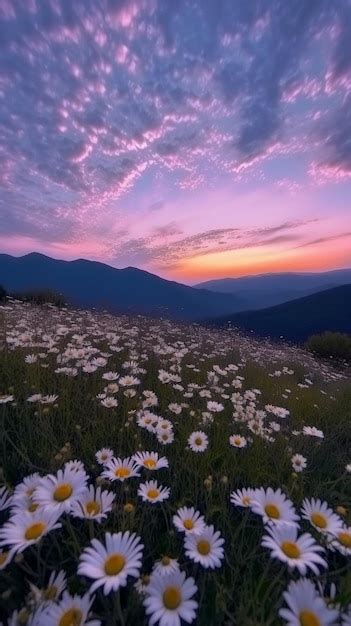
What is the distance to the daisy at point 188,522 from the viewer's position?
130 centimetres

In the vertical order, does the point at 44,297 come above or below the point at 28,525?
above

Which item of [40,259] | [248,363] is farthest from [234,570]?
[40,259]

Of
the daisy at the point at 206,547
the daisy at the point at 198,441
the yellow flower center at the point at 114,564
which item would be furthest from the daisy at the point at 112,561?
the daisy at the point at 198,441

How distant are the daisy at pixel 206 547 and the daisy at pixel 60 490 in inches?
18.2

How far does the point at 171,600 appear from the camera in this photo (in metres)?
1.02

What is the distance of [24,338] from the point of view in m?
3.97

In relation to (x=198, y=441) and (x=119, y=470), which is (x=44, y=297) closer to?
(x=198, y=441)

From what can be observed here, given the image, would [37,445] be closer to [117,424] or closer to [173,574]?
[117,424]

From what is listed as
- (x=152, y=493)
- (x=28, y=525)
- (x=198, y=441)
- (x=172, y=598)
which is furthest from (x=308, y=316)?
(x=28, y=525)

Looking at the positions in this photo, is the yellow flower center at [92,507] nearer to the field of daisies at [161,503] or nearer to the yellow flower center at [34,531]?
the field of daisies at [161,503]

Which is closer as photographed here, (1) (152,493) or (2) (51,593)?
(2) (51,593)

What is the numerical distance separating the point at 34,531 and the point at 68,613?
0.27m

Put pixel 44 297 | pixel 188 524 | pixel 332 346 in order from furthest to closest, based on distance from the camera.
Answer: pixel 44 297 → pixel 332 346 → pixel 188 524

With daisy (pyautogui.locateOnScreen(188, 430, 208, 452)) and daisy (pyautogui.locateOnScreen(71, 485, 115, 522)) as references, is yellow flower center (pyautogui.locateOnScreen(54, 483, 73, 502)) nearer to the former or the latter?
daisy (pyautogui.locateOnScreen(71, 485, 115, 522))
